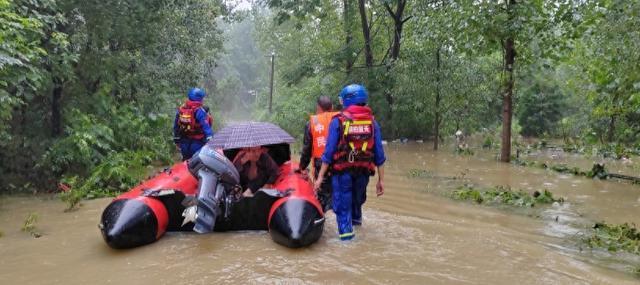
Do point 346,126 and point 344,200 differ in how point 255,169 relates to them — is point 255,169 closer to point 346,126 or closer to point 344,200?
point 344,200

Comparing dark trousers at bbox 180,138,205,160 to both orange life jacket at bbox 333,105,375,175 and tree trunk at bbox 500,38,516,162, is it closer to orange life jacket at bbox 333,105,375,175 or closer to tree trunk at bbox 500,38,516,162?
orange life jacket at bbox 333,105,375,175

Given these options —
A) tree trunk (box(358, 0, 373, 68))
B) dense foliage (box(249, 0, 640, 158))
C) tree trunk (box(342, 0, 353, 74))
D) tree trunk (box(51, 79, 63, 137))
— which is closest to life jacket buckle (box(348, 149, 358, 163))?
dense foliage (box(249, 0, 640, 158))

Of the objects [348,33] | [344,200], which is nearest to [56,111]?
[344,200]

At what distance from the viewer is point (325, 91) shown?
23594 mm

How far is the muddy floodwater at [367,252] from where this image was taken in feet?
14.0

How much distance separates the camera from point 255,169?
621 cm

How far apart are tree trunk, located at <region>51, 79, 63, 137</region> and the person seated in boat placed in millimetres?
5282

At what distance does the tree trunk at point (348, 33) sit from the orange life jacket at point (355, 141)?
16.9 m

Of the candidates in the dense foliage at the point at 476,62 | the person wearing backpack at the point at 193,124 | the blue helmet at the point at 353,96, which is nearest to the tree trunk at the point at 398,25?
the dense foliage at the point at 476,62

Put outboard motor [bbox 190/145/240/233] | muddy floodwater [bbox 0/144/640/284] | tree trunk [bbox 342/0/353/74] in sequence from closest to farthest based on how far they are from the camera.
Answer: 1. muddy floodwater [bbox 0/144/640/284]
2. outboard motor [bbox 190/145/240/233]
3. tree trunk [bbox 342/0/353/74]

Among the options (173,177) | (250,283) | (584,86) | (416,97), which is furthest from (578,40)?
(250,283)

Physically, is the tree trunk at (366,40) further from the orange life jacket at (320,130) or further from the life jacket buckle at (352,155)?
the life jacket buckle at (352,155)

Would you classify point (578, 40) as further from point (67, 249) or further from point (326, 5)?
point (326, 5)

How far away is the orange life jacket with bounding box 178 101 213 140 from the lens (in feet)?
26.1
